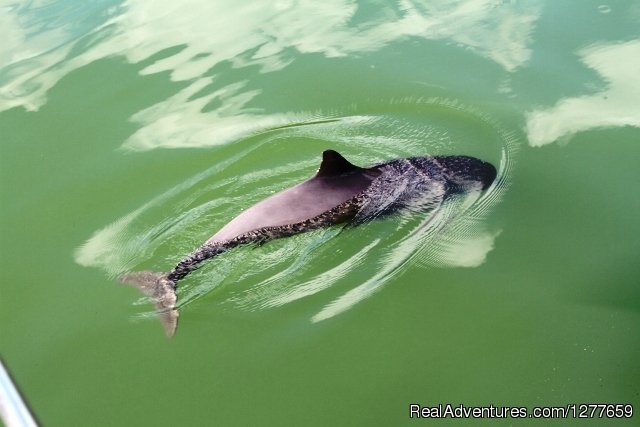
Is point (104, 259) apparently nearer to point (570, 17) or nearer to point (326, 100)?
point (326, 100)

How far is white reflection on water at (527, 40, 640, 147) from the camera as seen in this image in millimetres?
7527

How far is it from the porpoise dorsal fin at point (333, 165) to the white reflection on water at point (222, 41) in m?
1.71

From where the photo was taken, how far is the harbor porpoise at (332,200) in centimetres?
611

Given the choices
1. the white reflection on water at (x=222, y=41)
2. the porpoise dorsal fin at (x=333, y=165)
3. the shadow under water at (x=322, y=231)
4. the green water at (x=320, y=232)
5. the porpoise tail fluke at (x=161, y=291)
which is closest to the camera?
the green water at (x=320, y=232)

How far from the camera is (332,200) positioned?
6.46 meters

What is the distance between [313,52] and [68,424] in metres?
5.78

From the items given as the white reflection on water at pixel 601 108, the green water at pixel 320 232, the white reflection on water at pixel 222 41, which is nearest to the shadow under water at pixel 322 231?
the green water at pixel 320 232

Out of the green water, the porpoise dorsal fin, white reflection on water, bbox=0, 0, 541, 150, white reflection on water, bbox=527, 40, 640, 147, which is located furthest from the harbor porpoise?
white reflection on water, bbox=0, 0, 541, 150

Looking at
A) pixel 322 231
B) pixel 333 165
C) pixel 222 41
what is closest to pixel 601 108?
pixel 333 165

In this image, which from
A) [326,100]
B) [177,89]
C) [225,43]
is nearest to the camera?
[326,100]

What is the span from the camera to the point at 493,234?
635cm

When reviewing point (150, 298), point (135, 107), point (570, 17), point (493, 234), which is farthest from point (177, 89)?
point (570, 17)

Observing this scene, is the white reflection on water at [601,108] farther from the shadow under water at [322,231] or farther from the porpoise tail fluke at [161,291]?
the porpoise tail fluke at [161,291]

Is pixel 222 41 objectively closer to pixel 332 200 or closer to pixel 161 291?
pixel 332 200
